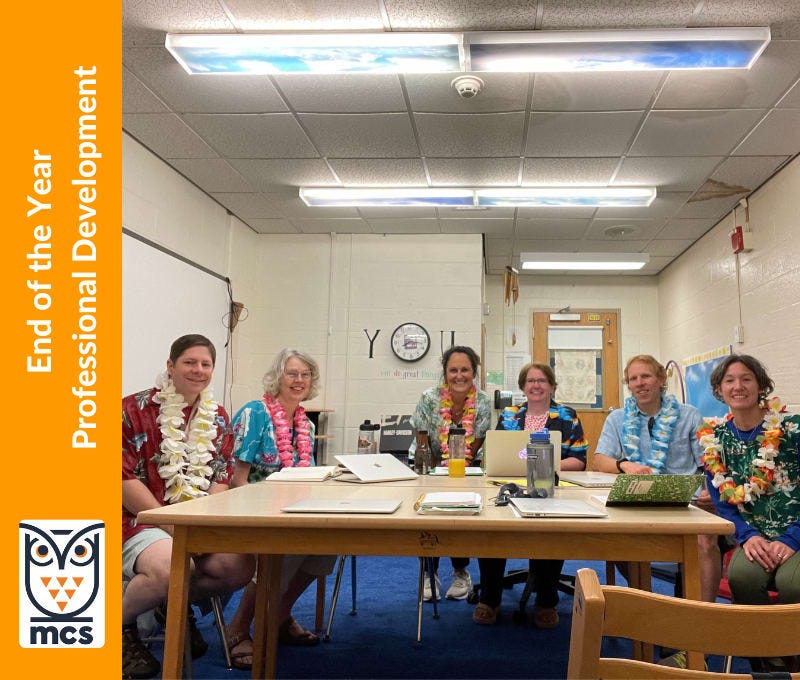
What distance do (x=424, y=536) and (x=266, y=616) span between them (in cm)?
103

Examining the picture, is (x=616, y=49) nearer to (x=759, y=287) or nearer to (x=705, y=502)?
A: (x=705, y=502)

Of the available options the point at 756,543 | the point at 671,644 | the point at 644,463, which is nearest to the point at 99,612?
the point at 671,644

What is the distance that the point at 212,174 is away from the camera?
4.77 meters

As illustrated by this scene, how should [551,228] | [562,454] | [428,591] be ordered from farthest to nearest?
1. [551,228]
2. [428,591]
3. [562,454]

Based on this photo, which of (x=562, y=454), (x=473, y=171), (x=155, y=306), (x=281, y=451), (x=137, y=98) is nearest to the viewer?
(x=281, y=451)

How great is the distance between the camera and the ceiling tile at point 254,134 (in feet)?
12.6

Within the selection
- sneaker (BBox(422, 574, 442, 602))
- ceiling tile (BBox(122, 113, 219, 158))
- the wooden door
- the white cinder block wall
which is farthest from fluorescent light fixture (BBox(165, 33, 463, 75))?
the wooden door

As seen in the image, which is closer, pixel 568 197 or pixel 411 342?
pixel 568 197

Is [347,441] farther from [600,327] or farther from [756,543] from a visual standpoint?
[756,543]

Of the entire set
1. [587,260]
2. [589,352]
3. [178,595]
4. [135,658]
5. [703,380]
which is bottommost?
[135,658]

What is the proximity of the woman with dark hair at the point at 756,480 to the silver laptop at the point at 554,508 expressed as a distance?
0.91 metres

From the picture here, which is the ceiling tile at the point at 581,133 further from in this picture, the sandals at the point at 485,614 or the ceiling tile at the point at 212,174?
the sandals at the point at 485,614

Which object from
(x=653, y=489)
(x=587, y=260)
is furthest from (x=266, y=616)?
(x=587, y=260)

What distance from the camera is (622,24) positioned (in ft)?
9.48
